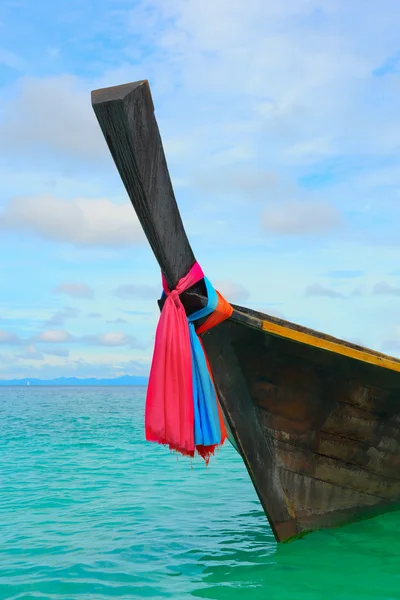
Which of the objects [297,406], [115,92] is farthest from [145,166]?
[297,406]

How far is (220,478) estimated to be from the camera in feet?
32.8

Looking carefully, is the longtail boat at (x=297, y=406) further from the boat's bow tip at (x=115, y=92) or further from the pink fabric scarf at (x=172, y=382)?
the boat's bow tip at (x=115, y=92)

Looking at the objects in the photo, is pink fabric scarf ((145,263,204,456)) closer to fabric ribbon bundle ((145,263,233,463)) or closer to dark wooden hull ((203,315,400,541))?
fabric ribbon bundle ((145,263,233,463))

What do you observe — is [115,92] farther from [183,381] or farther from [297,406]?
[297,406]

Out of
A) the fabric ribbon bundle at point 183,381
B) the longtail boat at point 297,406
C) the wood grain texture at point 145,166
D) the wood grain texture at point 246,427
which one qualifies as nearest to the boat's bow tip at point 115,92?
the wood grain texture at point 145,166

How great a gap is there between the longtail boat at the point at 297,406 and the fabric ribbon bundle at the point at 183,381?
0.09 metres

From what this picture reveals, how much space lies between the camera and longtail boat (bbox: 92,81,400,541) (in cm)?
431

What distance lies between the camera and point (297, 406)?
4773mm

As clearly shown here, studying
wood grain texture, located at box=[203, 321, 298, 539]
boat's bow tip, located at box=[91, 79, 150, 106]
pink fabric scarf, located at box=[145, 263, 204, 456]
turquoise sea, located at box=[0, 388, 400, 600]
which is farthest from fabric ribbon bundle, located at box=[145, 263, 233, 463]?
boat's bow tip, located at box=[91, 79, 150, 106]

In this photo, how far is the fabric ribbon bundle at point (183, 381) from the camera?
3.87m

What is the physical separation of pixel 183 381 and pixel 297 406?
3.99ft

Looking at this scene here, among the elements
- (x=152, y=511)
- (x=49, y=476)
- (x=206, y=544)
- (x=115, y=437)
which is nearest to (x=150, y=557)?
(x=206, y=544)

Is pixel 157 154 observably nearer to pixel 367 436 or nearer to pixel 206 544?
pixel 367 436

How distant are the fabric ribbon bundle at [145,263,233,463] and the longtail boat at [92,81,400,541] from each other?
9cm
